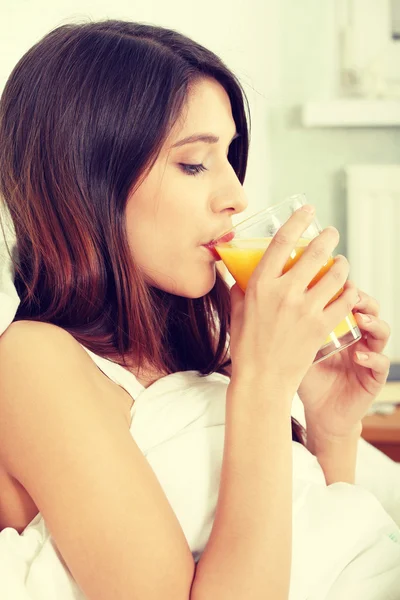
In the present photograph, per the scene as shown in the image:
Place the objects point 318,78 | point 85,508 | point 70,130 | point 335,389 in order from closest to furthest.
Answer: point 85,508 < point 70,130 < point 335,389 < point 318,78

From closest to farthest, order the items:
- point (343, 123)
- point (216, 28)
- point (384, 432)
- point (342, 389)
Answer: point (342, 389)
point (384, 432)
point (216, 28)
point (343, 123)

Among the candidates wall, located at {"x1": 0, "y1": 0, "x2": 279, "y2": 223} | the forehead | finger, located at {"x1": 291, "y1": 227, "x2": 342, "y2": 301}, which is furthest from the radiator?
finger, located at {"x1": 291, "y1": 227, "x2": 342, "y2": 301}

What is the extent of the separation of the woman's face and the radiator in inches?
60.5

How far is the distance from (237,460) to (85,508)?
197mm

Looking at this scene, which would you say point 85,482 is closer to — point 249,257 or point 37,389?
point 37,389

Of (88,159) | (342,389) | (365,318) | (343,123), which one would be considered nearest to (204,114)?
(88,159)

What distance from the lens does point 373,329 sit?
1150 millimetres

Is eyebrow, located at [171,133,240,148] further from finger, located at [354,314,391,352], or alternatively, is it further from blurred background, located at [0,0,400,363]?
blurred background, located at [0,0,400,363]

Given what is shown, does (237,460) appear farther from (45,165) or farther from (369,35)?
(369,35)

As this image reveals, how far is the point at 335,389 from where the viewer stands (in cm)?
126

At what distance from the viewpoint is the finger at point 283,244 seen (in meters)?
0.91

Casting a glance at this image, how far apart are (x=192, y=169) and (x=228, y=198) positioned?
69 mm

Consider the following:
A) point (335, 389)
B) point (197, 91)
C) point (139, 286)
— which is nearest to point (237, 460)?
point (139, 286)

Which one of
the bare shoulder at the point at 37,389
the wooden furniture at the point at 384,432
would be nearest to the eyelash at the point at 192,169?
the bare shoulder at the point at 37,389
